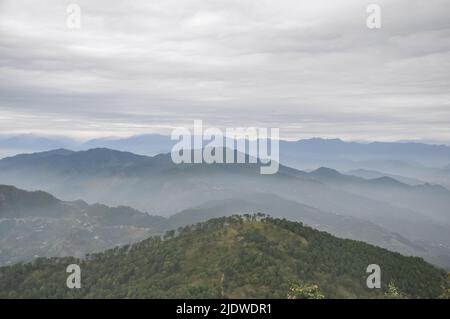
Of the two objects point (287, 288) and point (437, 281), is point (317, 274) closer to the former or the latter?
point (287, 288)
